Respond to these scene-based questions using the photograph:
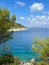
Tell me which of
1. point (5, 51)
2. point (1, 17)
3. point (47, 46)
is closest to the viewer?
point (47, 46)

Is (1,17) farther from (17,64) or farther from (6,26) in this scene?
(17,64)

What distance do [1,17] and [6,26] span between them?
790mm

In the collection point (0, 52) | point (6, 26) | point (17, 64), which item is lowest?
A: point (17, 64)

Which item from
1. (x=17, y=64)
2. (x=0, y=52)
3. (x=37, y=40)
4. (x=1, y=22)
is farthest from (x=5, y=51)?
(x=37, y=40)

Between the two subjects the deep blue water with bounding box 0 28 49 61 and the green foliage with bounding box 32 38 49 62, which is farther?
the deep blue water with bounding box 0 28 49 61

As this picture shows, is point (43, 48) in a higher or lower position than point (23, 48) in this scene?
higher

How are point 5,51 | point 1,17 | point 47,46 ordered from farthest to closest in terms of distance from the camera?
point 5,51
point 1,17
point 47,46

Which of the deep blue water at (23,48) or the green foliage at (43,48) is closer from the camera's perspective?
the green foliage at (43,48)

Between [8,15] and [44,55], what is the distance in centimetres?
442

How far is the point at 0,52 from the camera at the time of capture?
52.7 feet

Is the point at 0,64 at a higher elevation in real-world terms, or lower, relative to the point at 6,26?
lower

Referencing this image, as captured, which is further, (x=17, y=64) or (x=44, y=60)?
(x=17, y=64)

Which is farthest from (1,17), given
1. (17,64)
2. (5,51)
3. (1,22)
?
(17,64)

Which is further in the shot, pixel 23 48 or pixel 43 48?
pixel 23 48
